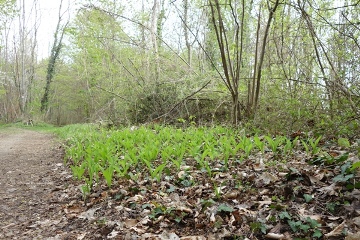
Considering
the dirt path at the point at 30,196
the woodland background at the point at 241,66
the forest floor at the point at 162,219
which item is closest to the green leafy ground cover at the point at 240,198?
the forest floor at the point at 162,219

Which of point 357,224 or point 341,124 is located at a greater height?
point 341,124

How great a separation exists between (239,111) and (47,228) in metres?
5.13

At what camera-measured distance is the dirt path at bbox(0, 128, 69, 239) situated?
111 inches

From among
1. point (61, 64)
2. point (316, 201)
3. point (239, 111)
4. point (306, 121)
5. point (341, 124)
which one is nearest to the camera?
point (316, 201)

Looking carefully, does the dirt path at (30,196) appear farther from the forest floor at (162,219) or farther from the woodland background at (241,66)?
the woodland background at (241,66)

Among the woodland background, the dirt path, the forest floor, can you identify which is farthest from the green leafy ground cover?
the woodland background

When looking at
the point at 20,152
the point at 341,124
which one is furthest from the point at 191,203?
the point at 20,152

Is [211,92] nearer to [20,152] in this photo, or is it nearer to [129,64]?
[129,64]

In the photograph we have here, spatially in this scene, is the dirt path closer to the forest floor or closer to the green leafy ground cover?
the forest floor

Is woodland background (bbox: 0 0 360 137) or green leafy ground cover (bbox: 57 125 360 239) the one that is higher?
woodland background (bbox: 0 0 360 137)

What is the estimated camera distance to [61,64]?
2694 centimetres

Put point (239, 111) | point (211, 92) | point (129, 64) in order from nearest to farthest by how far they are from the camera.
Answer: point (239, 111), point (211, 92), point (129, 64)

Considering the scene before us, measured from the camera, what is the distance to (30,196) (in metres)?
3.85

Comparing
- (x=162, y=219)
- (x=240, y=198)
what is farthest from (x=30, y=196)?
(x=240, y=198)
